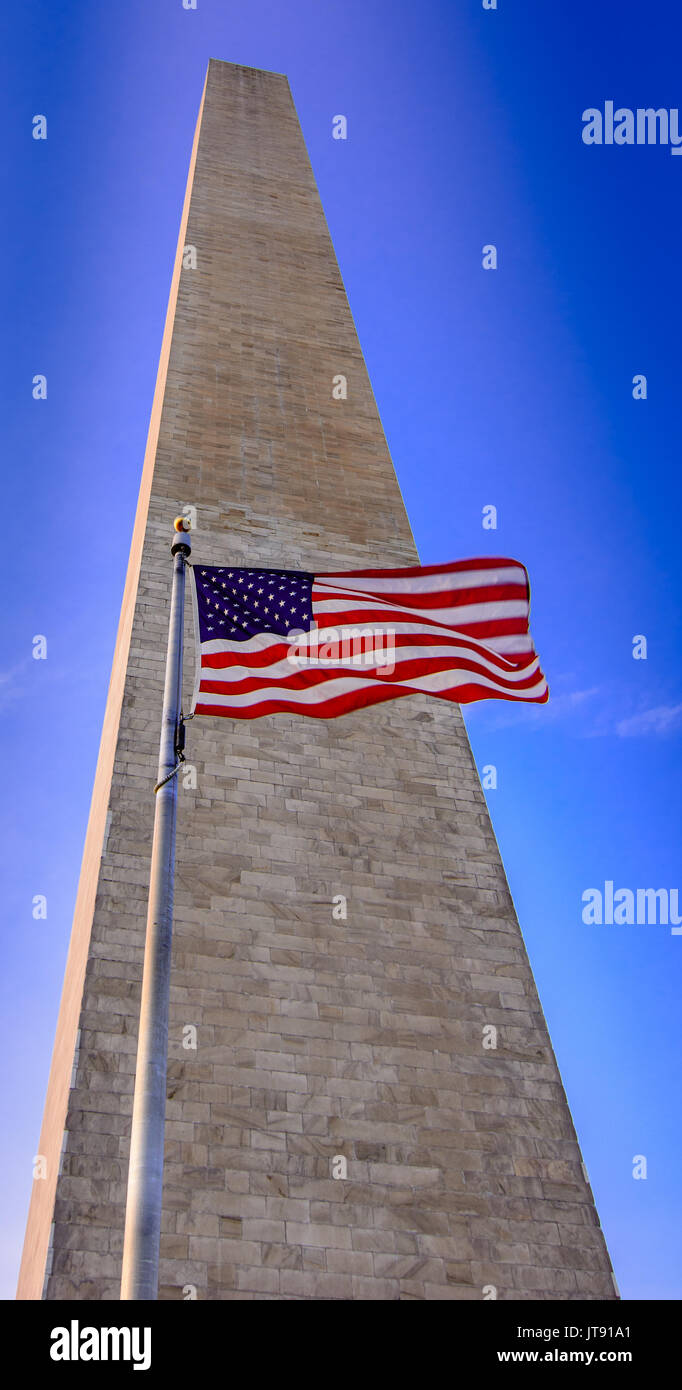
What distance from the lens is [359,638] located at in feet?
31.3

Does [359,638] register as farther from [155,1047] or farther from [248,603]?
[155,1047]

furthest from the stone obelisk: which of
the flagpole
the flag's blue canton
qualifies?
the flag's blue canton

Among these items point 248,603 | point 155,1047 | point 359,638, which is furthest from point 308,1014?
point 155,1047

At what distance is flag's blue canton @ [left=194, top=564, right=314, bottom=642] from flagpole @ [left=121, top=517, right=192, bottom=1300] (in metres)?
0.54

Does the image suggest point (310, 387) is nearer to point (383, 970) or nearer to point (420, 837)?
point (420, 837)

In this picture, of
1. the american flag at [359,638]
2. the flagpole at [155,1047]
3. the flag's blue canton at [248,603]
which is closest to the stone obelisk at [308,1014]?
the flagpole at [155,1047]

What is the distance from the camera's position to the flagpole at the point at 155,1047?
19.6 feet

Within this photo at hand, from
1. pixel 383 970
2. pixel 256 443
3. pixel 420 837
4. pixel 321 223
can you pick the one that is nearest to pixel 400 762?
pixel 420 837

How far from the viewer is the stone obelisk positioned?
9859 millimetres

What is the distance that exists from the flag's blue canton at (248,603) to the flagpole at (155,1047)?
54 centimetres

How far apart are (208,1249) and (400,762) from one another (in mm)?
6363

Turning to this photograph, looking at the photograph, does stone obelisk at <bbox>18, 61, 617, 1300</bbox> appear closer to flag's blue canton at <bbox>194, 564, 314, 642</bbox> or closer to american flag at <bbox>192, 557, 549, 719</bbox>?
american flag at <bbox>192, 557, 549, 719</bbox>

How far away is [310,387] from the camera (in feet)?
63.1

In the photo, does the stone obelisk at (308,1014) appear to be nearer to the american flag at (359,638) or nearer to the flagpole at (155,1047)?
the flagpole at (155,1047)
